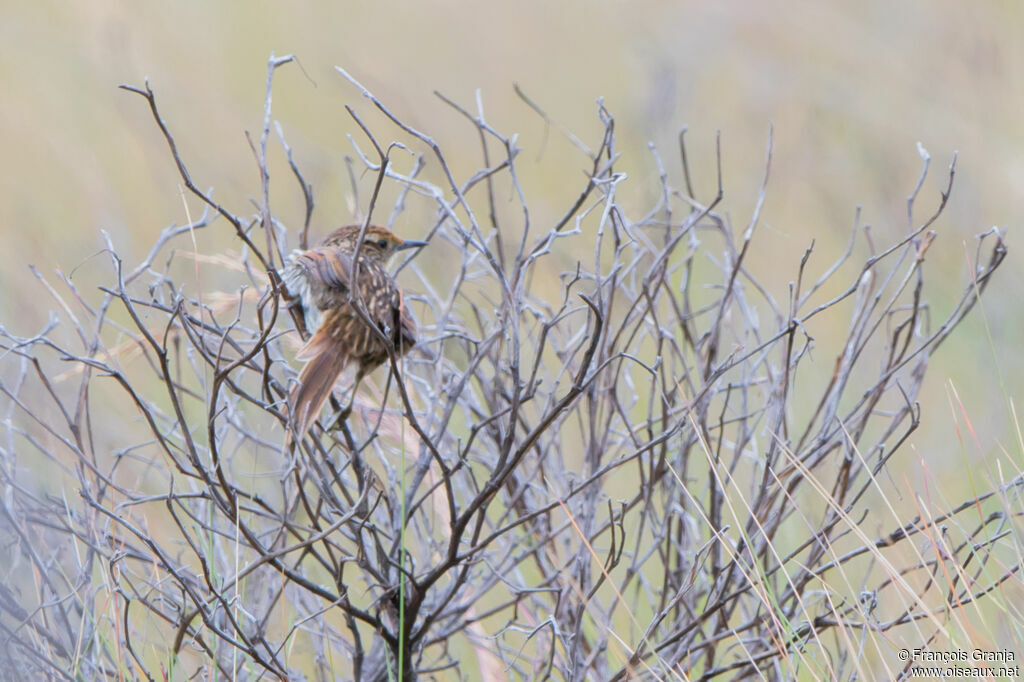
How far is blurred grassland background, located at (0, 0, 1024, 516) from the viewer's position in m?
5.31

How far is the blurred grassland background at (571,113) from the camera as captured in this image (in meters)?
5.31

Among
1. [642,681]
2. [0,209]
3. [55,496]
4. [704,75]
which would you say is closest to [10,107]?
[0,209]

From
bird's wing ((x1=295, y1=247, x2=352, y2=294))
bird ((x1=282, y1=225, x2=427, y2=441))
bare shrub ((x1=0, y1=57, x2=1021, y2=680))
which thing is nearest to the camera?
bare shrub ((x1=0, y1=57, x2=1021, y2=680))

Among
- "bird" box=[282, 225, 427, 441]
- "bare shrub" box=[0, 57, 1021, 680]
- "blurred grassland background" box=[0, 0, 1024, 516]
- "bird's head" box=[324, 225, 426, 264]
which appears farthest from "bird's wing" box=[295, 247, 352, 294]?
"blurred grassland background" box=[0, 0, 1024, 516]

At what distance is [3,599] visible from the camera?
91.1 inches

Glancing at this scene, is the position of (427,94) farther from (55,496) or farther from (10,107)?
(55,496)

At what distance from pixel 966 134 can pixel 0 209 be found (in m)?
5.09

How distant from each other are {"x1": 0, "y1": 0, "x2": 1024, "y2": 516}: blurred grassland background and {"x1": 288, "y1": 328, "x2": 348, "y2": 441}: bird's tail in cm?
163

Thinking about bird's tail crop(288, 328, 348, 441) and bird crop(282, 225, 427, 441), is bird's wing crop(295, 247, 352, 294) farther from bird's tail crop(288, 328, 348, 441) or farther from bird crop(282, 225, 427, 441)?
bird's tail crop(288, 328, 348, 441)

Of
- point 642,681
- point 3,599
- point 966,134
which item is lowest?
point 642,681

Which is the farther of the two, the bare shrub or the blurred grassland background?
the blurred grassland background

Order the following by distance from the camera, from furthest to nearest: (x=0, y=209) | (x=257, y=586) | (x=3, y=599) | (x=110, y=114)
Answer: (x=110, y=114), (x=0, y=209), (x=257, y=586), (x=3, y=599)

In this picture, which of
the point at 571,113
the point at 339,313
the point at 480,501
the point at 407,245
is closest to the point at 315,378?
the point at 339,313

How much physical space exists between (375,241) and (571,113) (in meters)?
4.30
